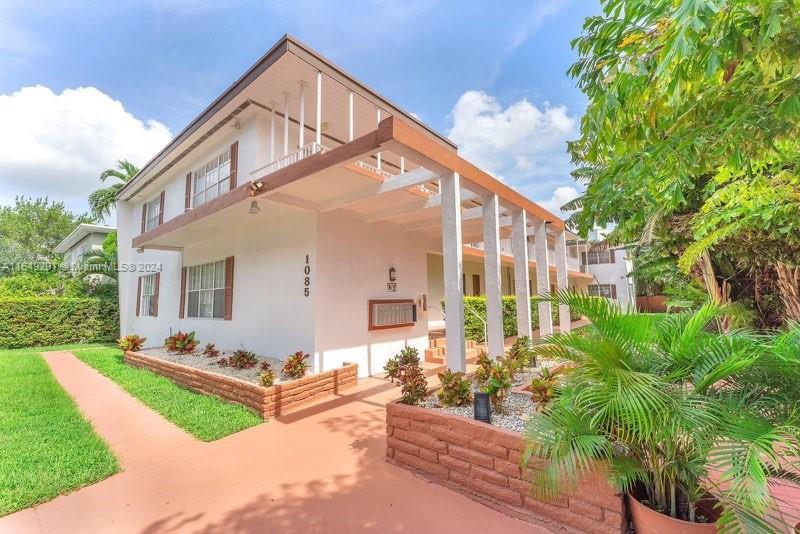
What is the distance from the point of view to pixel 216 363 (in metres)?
8.38

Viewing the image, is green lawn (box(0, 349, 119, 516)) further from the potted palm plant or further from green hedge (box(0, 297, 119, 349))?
green hedge (box(0, 297, 119, 349))

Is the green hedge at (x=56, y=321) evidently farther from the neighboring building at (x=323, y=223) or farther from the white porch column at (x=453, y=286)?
the white porch column at (x=453, y=286)

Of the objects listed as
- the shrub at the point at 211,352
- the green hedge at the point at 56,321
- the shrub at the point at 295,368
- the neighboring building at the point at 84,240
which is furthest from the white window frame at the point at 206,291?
the neighboring building at the point at 84,240

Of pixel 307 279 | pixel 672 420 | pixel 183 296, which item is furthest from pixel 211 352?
pixel 672 420

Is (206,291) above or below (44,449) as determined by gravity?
above

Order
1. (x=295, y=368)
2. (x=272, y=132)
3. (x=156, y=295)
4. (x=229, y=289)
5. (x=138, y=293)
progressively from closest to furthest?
Result: (x=295, y=368) → (x=272, y=132) → (x=229, y=289) → (x=156, y=295) → (x=138, y=293)

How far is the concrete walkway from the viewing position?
3.04m

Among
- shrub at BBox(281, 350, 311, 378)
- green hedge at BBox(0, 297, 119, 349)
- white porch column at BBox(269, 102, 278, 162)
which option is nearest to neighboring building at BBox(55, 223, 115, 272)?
green hedge at BBox(0, 297, 119, 349)

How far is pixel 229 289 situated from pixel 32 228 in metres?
33.6

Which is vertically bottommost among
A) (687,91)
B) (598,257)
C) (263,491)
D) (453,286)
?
(263,491)

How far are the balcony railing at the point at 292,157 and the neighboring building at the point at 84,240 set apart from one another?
56.3 ft

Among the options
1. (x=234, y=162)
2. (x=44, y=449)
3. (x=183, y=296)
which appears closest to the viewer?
(x=44, y=449)

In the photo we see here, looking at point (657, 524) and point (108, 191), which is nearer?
point (657, 524)

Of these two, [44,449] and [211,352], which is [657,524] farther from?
[211,352]
